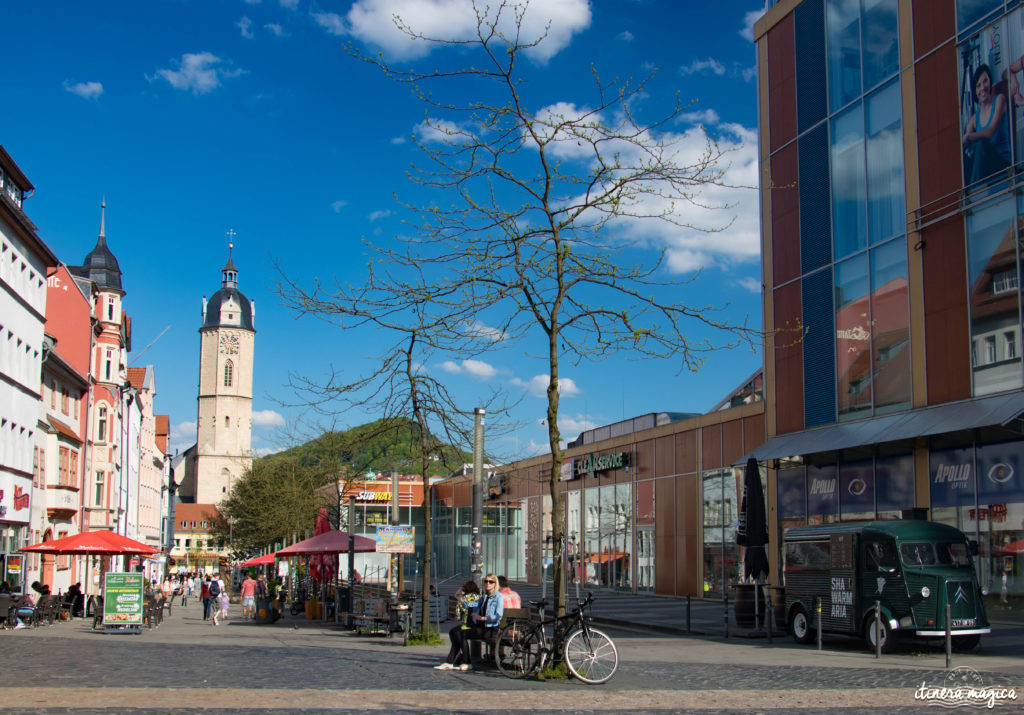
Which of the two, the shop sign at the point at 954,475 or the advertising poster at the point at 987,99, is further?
the shop sign at the point at 954,475

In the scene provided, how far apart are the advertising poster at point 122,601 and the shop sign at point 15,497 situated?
27.0 ft

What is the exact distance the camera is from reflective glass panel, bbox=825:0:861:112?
27.8 m

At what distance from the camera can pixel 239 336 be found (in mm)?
167000

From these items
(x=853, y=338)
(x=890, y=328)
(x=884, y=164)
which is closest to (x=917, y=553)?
(x=890, y=328)

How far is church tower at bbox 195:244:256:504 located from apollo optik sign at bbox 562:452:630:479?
4754 inches

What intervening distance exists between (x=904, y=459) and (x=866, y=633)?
8.10 meters

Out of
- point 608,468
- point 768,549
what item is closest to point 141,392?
point 608,468

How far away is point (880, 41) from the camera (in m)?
26.6

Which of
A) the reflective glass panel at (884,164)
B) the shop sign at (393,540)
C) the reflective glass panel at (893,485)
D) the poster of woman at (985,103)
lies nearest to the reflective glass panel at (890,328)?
the reflective glass panel at (884,164)

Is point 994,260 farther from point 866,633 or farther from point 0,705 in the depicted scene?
point 0,705

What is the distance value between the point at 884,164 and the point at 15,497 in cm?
2930

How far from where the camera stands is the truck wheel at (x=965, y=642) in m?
17.7

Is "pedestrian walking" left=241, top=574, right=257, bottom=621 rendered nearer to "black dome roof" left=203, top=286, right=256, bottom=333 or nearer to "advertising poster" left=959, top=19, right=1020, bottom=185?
"advertising poster" left=959, top=19, right=1020, bottom=185

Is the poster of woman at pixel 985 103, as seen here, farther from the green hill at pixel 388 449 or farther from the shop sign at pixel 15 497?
the shop sign at pixel 15 497
